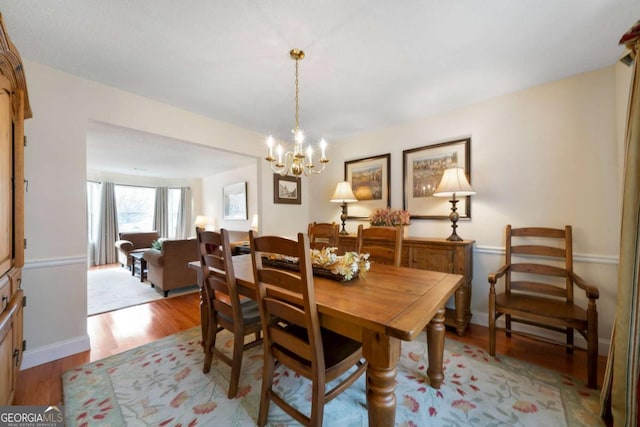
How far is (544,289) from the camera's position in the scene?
208 cm

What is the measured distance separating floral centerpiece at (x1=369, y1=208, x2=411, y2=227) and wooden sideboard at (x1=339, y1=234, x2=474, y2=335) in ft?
0.86

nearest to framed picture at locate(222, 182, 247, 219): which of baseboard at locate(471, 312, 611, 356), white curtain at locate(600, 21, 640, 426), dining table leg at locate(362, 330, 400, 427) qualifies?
baseboard at locate(471, 312, 611, 356)

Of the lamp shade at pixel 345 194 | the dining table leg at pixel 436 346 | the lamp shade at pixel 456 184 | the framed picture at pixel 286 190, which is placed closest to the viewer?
the dining table leg at pixel 436 346

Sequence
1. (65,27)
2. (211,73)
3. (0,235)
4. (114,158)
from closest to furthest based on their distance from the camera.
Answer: (0,235) < (65,27) < (211,73) < (114,158)

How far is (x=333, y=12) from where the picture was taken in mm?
1432

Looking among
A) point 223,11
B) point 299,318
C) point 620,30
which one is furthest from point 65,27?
point 620,30

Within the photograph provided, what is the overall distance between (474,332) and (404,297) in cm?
177

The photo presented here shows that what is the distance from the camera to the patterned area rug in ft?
4.49

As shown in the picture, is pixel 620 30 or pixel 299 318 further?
pixel 620 30

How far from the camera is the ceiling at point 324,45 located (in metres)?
1.41

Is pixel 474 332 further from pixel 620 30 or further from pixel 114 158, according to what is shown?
pixel 114 158

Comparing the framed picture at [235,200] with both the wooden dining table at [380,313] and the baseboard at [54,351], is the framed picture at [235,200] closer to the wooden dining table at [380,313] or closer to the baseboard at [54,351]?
the baseboard at [54,351]

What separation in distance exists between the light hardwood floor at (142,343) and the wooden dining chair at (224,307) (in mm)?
972

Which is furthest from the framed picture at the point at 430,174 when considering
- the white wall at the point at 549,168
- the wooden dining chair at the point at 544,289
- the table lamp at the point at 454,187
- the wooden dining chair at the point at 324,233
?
the wooden dining chair at the point at 324,233
